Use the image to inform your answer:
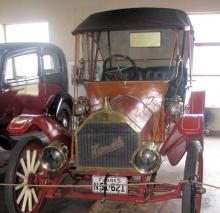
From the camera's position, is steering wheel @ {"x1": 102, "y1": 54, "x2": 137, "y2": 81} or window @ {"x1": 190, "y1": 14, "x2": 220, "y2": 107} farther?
window @ {"x1": 190, "y1": 14, "x2": 220, "y2": 107}

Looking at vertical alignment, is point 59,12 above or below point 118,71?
above

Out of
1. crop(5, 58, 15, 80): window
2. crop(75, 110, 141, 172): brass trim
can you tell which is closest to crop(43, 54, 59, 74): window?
crop(5, 58, 15, 80): window

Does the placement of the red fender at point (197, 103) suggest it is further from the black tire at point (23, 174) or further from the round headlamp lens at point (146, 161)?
the black tire at point (23, 174)

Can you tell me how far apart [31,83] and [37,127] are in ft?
5.86

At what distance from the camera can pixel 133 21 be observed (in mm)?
3031

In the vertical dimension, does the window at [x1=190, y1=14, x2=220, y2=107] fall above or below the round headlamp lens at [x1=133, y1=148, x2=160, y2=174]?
above

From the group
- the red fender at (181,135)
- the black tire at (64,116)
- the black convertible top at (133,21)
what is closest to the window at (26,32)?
the black tire at (64,116)

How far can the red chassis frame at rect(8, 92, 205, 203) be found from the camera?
2.46m

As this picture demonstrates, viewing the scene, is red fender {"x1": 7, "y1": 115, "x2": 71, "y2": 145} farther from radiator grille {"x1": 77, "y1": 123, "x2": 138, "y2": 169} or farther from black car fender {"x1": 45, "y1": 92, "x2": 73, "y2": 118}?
black car fender {"x1": 45, "y1": 92, "x2": 73, "y2": 118}

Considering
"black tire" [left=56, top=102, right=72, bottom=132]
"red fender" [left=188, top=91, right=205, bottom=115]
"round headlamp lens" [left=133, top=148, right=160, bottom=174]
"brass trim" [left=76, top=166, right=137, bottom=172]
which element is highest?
"red fender" [left=188, top=91, right=205, bottom=115]

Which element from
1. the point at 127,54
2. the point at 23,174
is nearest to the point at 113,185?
the point at 23,174

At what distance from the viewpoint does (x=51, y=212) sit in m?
3.00

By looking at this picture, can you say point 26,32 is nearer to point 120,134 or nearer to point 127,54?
point 127,54

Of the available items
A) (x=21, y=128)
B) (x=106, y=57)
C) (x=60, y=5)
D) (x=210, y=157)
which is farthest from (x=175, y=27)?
(x=60, y=5)
